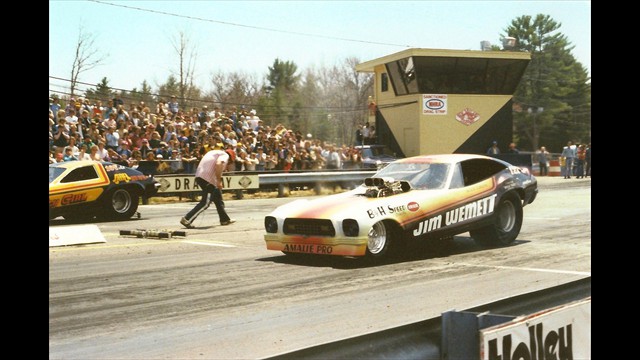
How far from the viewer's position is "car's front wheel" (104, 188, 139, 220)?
5.77 metres

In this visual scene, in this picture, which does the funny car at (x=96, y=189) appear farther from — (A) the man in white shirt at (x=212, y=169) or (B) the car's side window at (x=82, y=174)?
(A) the man in white shirt at (x=212, y=169)

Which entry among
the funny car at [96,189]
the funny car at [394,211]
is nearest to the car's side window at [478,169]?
the funny car at [394,211]

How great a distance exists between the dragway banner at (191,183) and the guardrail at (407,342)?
2939mm

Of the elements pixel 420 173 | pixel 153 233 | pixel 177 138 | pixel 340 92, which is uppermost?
pixel 340 92

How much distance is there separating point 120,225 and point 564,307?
4429 millimetres

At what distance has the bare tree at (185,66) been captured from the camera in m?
→ 3.41

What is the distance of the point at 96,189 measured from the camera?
594 centimetres

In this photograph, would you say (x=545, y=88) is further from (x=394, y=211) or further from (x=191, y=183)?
(x=191, y=183)

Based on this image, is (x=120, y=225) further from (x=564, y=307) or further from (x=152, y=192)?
(x=564, y=307)

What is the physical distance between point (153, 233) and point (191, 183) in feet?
5.41

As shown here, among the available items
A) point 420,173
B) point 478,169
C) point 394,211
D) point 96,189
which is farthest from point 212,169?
point 478,169
